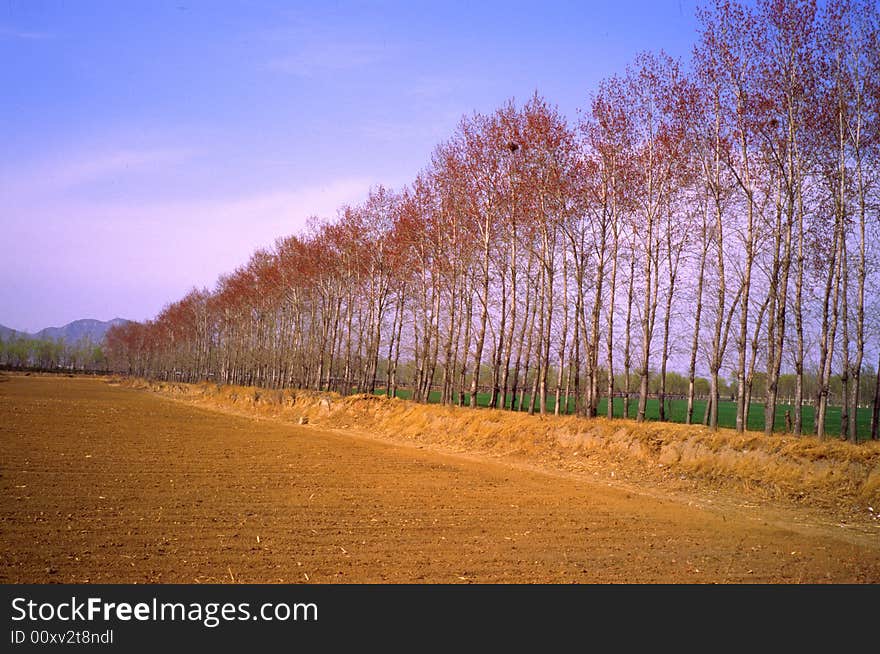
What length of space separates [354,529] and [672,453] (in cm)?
1116

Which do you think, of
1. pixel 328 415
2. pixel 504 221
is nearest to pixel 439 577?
pixel 504 221

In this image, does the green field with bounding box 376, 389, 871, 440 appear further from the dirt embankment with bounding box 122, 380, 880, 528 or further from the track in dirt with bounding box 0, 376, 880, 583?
the track in dirt with bounding box 0, 376, 880, 583

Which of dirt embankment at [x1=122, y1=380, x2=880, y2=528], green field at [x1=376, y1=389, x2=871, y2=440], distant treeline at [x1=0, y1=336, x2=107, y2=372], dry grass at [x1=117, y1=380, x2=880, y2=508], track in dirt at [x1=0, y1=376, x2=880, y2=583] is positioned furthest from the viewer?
distant treeline at [x1=0, y1=336, x2=107, y2=372]

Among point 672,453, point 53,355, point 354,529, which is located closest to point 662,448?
point 672,453

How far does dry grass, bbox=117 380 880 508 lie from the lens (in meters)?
13.6

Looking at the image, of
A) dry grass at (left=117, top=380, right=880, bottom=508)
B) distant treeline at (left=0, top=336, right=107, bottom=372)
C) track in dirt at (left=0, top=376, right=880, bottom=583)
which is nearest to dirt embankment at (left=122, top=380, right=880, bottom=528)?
dry grass at (left=117, top=380, right=880, bottom=508)

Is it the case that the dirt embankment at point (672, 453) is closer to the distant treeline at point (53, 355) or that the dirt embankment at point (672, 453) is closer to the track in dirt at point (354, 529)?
the track in dirt at point (354, 529)

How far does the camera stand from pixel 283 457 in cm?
1789

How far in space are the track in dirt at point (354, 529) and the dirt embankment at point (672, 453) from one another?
7.38ft

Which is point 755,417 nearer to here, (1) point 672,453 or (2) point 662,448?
(2) point 662,448

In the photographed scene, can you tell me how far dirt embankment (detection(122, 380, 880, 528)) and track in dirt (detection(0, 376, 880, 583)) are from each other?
225 centimetres

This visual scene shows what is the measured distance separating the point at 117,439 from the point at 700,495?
16.9 m

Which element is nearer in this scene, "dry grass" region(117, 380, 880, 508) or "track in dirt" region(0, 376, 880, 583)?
"track in dirt" region(0, 376, 880, 583)

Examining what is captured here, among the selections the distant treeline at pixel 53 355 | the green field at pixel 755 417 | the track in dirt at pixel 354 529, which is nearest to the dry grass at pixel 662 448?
the track in dirt at pixel 354 529
